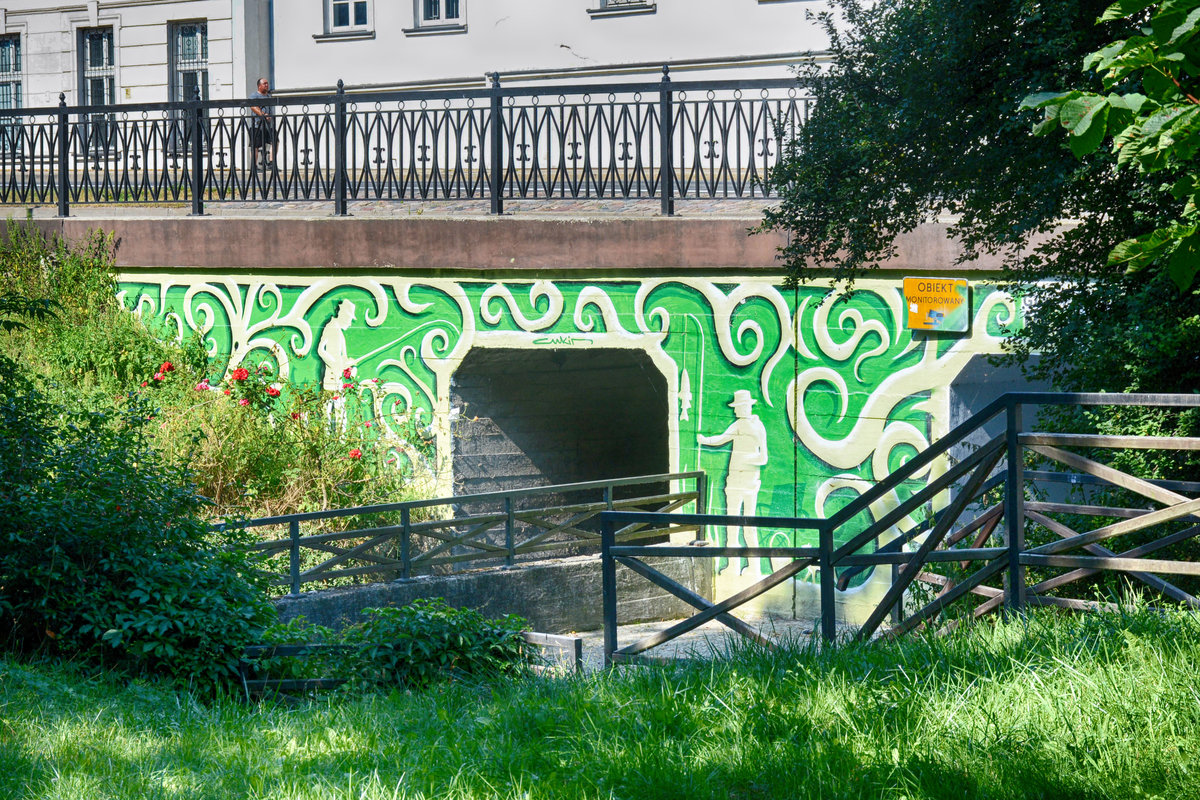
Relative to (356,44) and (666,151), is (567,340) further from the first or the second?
(356,44)

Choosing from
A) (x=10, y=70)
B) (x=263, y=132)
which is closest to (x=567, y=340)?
(x=263, y=132)

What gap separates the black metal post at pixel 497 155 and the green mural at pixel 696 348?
0.81 meters

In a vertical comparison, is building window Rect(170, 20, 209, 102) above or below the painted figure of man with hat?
above

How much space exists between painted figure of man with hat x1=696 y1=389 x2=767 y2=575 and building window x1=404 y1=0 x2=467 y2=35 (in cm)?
1111

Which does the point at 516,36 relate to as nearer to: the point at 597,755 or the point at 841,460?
the point at 841,460

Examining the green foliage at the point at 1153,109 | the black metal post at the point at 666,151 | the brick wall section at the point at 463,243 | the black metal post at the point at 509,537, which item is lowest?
the black metal post at the point at 509,537

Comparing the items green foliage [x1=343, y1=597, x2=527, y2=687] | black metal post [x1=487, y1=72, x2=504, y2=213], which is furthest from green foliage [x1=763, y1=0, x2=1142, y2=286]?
black metal post [x1=487, y1=72, x2=504, y2=213]

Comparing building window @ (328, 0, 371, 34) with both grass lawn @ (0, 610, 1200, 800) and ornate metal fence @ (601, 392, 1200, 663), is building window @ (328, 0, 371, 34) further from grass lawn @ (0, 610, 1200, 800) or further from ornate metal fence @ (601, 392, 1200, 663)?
grass lawn @ (0, 610, 1200, 800)

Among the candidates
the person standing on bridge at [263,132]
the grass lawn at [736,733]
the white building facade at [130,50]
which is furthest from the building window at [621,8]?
the grass lawn at [736,733]

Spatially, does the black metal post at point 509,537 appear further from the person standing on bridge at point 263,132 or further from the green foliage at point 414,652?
the person standing on bridge at point 263,132

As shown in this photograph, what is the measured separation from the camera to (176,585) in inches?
253

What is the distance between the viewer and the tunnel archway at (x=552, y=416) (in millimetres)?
11914

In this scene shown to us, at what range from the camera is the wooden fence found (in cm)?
923

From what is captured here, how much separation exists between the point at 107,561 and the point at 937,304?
6492 millimetres
